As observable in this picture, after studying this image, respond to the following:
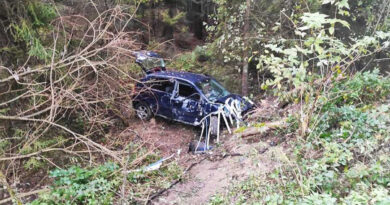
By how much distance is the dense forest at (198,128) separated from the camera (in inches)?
158

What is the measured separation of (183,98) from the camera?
28.2 ft

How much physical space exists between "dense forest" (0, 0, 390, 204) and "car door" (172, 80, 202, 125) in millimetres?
518

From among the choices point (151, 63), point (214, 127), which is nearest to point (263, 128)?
point (214, 127)

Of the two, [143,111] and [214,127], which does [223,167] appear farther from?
[143,111]

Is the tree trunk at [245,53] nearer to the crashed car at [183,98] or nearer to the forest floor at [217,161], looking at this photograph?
the crashed car at [183,98]

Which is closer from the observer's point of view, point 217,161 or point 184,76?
point 217,161

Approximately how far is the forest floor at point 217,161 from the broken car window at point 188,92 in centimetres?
113

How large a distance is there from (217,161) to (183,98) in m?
2.76

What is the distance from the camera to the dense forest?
4016 mm

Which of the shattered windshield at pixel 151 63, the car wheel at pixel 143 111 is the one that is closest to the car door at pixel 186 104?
the car wheel at pixel 143 111

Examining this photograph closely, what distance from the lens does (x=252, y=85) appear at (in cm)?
1068

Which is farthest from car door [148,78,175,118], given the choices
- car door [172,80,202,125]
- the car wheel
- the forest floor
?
the forest floor

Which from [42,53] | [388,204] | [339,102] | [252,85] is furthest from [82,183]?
[252,85]

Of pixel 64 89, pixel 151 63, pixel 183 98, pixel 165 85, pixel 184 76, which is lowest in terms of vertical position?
pixel 183 98
